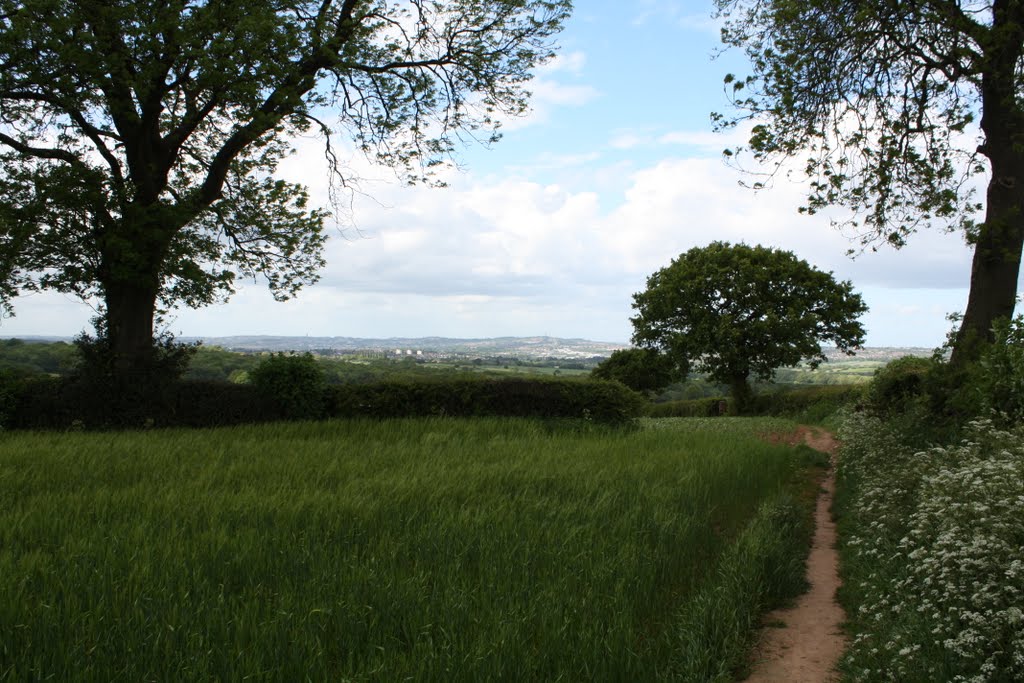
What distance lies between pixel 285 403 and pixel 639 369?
28868 mm

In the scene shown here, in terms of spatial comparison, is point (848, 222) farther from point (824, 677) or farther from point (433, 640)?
point (433, 640)

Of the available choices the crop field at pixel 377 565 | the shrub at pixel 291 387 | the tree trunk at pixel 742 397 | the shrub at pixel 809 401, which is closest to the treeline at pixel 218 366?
the shrub at pixel 291 387

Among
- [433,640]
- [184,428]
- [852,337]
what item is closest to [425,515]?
[433,640]

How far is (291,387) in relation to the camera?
14375 mm

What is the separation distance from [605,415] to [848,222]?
660 cm

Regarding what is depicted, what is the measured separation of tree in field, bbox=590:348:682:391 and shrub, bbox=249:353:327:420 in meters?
24.6

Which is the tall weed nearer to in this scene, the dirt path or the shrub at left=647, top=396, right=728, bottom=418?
the dirt path

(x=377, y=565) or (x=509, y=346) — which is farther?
(x=509, y=346)

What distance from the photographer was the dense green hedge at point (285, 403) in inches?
531

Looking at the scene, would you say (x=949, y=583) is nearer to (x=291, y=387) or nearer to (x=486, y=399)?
(x=486, y=399)

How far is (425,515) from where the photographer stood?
21.2 feet

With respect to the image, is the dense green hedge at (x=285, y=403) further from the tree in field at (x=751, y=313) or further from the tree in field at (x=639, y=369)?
the tree in field at (x=639, y=369)

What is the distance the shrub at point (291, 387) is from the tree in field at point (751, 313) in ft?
71.4

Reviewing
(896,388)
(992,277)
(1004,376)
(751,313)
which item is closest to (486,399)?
(1004,376)
